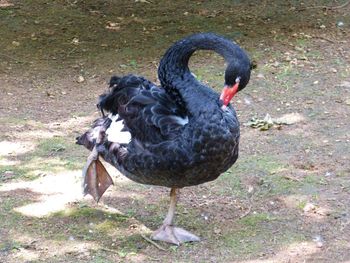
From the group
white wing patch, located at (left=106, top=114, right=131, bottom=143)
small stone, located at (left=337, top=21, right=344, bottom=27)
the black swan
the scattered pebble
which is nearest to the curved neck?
the black swan

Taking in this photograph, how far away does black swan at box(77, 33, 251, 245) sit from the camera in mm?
3705

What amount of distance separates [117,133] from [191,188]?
0.88 meters

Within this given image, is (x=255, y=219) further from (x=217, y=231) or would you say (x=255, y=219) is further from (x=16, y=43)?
(x=16, y=43)

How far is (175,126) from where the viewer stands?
150 inches

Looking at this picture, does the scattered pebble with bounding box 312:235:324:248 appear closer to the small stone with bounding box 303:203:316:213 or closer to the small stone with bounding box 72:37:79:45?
the small stone with bounding box 303:203:316:213

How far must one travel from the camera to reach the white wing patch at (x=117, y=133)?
400 centimetres

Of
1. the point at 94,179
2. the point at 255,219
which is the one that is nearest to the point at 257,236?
the point at 255,219

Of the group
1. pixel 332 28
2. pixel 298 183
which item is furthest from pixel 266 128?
pixel 332 28

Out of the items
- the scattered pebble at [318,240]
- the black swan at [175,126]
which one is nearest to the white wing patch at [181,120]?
the black swan at [175,126]

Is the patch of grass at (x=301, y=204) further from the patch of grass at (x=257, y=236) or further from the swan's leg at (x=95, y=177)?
the swan's leg at (x=95, y=177)

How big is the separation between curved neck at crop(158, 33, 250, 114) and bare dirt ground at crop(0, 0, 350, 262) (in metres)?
0.84

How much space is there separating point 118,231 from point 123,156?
50 centimetres

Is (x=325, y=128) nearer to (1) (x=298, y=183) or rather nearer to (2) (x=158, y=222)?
(1) (x=298, y=183)

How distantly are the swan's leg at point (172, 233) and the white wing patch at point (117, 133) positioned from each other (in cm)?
41
